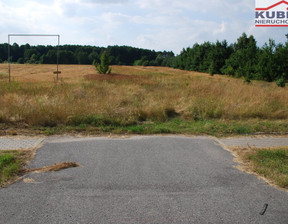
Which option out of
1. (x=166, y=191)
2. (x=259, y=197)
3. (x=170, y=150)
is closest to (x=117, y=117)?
(x=170, y=150)

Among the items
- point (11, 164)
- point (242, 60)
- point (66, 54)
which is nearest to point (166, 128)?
point (11, 164)

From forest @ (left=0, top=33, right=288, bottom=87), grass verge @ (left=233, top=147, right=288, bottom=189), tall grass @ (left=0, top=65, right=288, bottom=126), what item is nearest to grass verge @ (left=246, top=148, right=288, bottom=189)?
grass verge @ (left=233, top=147, right=288, bottom=189)

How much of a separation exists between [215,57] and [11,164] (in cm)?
4423

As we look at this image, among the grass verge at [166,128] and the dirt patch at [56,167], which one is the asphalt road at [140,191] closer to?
the dirt patch at [56,167]

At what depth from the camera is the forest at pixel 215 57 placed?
23750 millimetres

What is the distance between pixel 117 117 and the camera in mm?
7730

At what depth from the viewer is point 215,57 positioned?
45094 mm

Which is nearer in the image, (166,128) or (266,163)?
(266,163)

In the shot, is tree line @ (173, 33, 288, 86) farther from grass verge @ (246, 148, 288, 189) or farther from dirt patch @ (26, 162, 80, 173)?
dirt patch @ (26, 162, 80, 173)

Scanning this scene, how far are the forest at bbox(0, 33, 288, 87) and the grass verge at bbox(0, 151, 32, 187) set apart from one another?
1659cm

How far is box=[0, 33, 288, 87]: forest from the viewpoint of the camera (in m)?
23.8

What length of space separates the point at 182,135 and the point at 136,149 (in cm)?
175

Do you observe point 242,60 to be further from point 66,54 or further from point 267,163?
point 267,163

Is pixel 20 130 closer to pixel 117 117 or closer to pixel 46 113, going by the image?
pixel 46 113
